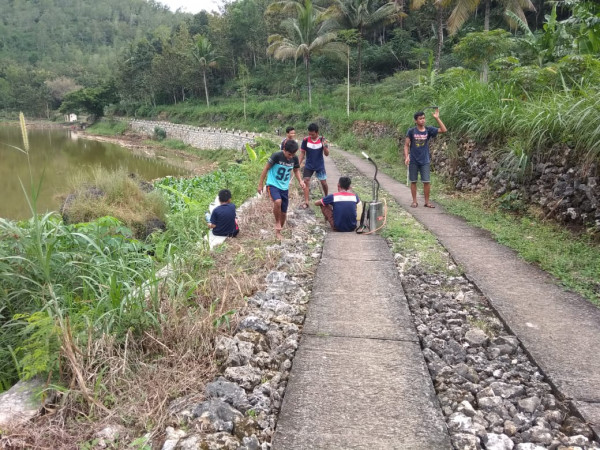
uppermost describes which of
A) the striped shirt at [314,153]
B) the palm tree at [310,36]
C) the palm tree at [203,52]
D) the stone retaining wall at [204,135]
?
the palm tree at [203,52]

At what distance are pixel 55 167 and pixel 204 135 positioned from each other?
12404 millimetres

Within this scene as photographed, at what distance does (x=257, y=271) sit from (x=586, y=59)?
7723 mm

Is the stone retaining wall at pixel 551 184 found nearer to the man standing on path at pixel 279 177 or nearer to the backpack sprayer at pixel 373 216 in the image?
the backpack sprayer at pixel 373 216

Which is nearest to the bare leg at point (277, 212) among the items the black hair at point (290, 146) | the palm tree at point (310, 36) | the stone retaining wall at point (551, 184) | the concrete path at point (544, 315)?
the black hair at point (290, 146)

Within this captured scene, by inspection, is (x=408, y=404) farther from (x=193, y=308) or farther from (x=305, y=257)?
(x=305, y=257)

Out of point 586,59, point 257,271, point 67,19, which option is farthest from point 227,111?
point 67,19

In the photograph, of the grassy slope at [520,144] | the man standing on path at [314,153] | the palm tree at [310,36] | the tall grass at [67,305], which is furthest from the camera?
the palm tree at [310,36]

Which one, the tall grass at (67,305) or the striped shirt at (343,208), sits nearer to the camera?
the tall grass at (67,305)

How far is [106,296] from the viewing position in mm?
2857

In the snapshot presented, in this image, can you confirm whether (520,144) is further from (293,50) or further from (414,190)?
(293,50)

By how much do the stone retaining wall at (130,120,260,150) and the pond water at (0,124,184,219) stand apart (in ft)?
14.5

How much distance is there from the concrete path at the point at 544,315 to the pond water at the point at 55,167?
227 inches

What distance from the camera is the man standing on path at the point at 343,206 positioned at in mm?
5797

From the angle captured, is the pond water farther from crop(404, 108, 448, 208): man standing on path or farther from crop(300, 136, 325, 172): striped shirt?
crop(404, 108, 448, 208): man standing on path
